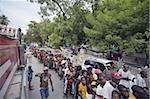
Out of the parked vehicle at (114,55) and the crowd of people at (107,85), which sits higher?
the parked vehicle at (114,55)

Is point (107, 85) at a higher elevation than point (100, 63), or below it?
below

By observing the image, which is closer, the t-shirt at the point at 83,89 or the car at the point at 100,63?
the t-shirt at the point at 83,89

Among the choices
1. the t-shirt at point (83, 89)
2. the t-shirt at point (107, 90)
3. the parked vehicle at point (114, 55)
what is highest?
the parked vehicle at point (114, 55)

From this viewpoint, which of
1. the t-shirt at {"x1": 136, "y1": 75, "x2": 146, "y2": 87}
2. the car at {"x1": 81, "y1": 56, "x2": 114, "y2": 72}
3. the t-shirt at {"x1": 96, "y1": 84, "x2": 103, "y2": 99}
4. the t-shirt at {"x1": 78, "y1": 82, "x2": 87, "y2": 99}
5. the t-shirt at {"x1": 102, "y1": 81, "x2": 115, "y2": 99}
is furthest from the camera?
the car at {"x1": 81, "y1": 56, "x2": 114, "y2": 72}

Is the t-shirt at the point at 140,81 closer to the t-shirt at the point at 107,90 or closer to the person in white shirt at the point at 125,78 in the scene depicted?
the person in white shirt at the point at 125,78

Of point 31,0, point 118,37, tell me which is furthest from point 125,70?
point 31,0

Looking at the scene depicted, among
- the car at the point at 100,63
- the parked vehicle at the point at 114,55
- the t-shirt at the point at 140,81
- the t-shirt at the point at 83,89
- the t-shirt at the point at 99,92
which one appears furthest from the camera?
the parked vehicle at the point at 114,55

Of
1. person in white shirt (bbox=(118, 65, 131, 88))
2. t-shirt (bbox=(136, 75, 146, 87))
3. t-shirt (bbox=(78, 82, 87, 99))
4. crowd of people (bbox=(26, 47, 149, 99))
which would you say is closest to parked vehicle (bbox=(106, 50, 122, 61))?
crowd of people (bbox=(26, 47, 149, 99))

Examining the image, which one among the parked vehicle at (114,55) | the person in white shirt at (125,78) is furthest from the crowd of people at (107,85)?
the parked vehicle at (114,55)

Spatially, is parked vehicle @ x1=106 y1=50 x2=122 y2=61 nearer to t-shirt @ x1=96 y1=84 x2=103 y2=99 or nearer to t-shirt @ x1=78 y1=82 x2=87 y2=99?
t-shirt @ x1=78 y1=82 x2=87 y2=99

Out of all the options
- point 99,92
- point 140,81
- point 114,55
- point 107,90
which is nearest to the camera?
point 107,90

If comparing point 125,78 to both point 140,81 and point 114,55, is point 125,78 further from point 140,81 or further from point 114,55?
point 114,55

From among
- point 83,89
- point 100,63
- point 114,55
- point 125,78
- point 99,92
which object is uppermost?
point 114,55

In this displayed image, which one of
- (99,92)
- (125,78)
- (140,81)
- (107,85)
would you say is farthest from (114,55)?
(107,85)
